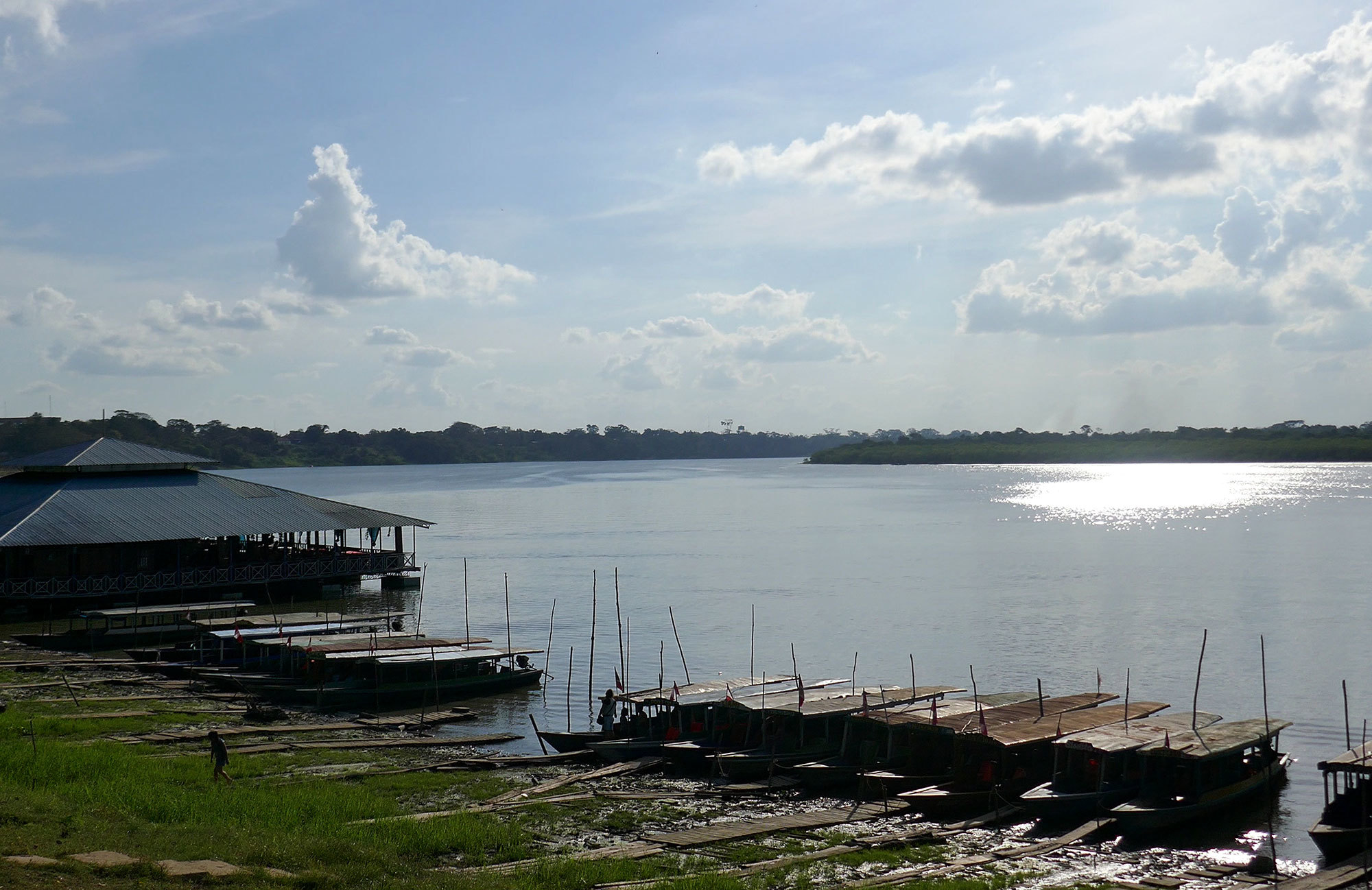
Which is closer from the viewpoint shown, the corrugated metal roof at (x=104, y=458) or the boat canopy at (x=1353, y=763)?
the boat canopy at (x=1353, y=763)

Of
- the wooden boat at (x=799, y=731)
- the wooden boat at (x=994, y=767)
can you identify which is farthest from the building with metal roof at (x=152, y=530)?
the wooden boat at (x=994, y=767)

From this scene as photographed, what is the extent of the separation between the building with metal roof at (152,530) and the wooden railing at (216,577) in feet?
0.18

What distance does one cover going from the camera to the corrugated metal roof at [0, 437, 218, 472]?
63.3m

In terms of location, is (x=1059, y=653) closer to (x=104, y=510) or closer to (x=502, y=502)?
(x=104, y=510)

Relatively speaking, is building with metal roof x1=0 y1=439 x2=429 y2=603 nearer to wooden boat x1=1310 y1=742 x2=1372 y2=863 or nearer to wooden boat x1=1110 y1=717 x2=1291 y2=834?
wooden boat x1=1110 y1=717 x2=1291 y2=834

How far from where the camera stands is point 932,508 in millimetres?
149375

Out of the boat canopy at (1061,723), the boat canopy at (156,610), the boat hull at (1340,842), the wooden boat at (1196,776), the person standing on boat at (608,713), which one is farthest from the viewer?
the boat canopy at (156,610)

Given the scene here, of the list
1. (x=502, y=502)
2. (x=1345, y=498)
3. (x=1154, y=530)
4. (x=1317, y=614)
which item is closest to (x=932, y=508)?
(x=1154, y=530)

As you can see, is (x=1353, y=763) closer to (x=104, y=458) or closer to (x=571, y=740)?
(x=571, y=740)

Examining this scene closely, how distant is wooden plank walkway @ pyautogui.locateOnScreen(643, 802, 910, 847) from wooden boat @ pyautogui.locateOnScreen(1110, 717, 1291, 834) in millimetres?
4968

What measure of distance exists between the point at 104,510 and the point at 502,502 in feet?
390

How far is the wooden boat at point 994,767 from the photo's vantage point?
82.5 feet

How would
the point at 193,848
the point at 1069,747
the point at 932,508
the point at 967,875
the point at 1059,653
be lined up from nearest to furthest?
the point at 193,848
the point at 967,875
the point at 1069,747
the point at 1059,653
the point at 932,508

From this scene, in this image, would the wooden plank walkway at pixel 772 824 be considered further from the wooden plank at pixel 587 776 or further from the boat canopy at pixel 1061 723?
the wooden plank at pixel 587 776
